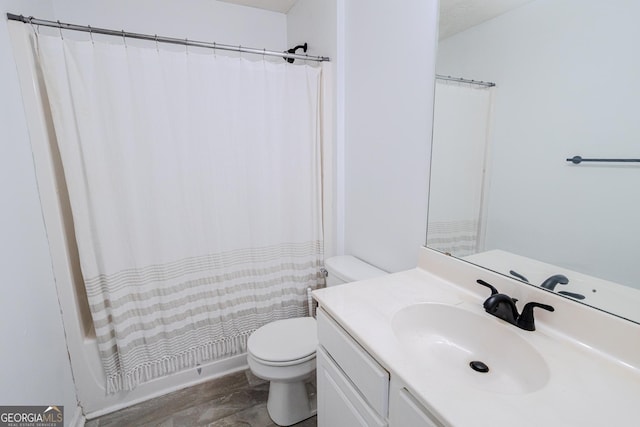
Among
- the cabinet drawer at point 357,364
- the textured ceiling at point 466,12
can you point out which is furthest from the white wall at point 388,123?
the cabinet drawer at point 357,364

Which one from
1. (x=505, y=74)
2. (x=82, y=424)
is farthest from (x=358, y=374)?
(x=82, y=424)

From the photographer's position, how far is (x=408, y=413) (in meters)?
0.71

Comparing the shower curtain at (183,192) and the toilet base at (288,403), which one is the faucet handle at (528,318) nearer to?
the toilet base at (288,403)

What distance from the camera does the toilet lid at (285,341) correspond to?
147 centimetres

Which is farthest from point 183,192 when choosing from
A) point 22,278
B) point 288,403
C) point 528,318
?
point 528,318

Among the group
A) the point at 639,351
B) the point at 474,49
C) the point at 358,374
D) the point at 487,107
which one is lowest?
the point at 358,374

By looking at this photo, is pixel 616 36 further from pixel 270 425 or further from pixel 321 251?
pixel 270 425

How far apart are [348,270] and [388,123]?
33.5 inches

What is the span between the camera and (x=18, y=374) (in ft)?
3.52

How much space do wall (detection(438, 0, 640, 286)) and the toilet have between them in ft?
2.76

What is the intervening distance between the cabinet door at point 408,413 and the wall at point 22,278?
4.22 ft

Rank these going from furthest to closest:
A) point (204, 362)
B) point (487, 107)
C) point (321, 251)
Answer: point (321, 251) < point (204, 362) < point (487, 107)

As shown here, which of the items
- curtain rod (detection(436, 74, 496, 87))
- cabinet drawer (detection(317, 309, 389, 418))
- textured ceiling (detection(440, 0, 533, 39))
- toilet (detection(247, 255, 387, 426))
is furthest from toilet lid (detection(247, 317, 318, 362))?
textured ceiling (detection(440, 0, 533, 39))

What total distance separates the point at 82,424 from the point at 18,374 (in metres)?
0.80
